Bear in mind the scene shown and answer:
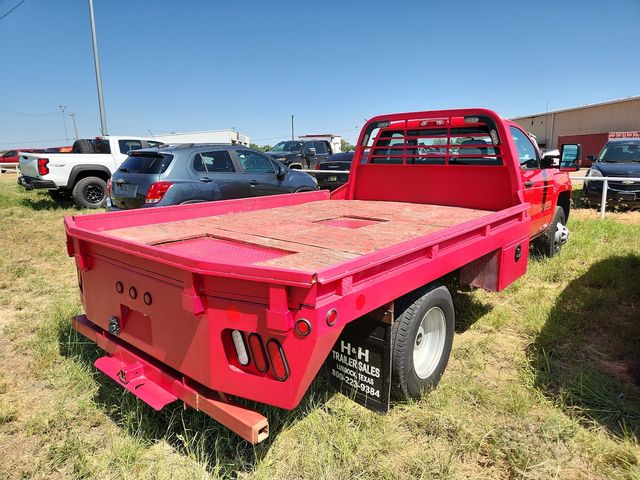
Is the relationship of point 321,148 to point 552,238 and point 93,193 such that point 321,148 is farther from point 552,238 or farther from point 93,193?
point 552,238

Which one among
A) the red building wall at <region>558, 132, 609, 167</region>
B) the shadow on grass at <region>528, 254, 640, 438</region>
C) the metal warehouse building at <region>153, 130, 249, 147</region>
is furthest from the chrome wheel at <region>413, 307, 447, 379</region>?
the red building wall at <region>558, 132, 609, 167</region>

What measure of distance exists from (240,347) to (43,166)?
1194 centimetres

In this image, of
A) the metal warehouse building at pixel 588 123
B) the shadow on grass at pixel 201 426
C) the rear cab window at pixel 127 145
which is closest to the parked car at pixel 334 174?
the rear cab window at pixel 127 145

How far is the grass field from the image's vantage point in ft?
8.28

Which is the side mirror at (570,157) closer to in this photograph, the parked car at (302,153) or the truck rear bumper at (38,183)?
the parked car at (302,153)

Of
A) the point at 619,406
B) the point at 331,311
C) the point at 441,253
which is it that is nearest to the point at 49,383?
the point at 331,311

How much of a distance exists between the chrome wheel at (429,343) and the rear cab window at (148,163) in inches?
202

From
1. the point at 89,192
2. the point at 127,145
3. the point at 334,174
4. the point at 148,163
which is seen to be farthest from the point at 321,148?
the point at 148,163

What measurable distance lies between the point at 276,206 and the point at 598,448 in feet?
11.6

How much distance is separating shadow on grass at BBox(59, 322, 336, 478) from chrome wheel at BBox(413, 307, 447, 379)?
0.64 meters

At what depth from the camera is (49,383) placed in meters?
3.47

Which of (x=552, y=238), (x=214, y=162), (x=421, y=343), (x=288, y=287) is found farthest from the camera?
(x=214, y=162)

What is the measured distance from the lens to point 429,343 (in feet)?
10.6

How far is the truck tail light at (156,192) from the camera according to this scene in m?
6.69
